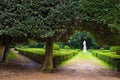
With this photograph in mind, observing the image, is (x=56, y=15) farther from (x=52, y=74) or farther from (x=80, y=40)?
(x=80, y=40)

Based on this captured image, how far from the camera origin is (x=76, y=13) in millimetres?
15672

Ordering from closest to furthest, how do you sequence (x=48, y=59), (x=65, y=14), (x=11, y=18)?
(x=11, y=18) → (x=65, y=14) → (x=48, y=59)

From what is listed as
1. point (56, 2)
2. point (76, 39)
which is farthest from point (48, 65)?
point (76, 39)

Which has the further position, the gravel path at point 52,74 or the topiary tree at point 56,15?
the topiary tree at point 56,15

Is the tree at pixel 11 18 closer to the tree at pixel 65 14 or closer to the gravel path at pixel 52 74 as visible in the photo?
the tree at pixel 65 14

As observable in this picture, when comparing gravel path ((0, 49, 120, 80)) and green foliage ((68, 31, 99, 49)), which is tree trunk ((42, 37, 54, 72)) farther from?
green foliage ((68, 31, 99, 49))

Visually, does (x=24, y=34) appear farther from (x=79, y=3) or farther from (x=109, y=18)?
(x=109, y=18)

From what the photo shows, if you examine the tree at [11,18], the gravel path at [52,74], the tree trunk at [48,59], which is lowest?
the gravel path at [52,74]

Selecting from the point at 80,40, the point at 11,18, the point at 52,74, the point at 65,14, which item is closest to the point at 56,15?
the point at 65,14

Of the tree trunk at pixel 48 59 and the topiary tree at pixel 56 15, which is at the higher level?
the topiary tree at pixel 56 15

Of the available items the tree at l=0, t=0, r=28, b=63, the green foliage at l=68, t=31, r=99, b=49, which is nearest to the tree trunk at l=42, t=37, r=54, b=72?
the tree at l=0, t=0, r=28, b=63

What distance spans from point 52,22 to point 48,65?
10.3 feet

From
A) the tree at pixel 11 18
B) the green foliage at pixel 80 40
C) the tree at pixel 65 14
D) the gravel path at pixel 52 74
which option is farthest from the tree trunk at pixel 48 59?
the green foliage at pixel 80 40

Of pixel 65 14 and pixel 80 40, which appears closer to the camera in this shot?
pixel 65 14
